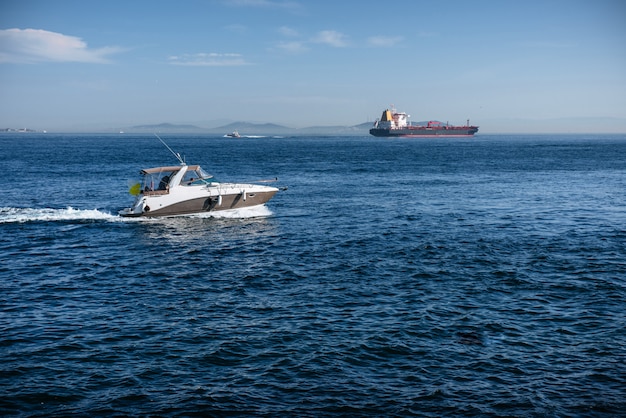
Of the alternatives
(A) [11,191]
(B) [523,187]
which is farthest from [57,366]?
(B) [523,187]

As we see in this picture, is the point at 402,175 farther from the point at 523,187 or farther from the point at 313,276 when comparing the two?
the point at 313,276

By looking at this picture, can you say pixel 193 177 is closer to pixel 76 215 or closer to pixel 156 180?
pixel 156 180

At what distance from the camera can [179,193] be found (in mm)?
37375

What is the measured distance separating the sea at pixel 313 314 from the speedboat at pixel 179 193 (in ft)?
2.87

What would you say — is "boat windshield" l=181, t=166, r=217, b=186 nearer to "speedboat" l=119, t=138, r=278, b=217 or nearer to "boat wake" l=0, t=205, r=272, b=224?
"speedboat" l=119, t=138, r=278, b=217

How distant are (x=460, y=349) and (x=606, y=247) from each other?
55.2ft

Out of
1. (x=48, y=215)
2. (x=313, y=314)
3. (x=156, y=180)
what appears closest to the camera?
(x=313, y=314)

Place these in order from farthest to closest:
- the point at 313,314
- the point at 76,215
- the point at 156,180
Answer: the point at 76,215, the point at 156,180, the point at 313,314

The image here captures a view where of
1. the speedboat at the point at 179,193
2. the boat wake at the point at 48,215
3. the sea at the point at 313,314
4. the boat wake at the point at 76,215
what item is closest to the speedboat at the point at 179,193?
→ the speedboat at the point at 179,193

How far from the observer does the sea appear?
45.5 feet

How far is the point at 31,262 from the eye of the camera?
1055 inches

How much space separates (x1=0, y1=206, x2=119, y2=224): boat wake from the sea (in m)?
0.27

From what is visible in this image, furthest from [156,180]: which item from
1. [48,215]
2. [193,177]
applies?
[48,215]

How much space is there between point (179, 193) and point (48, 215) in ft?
32.8
